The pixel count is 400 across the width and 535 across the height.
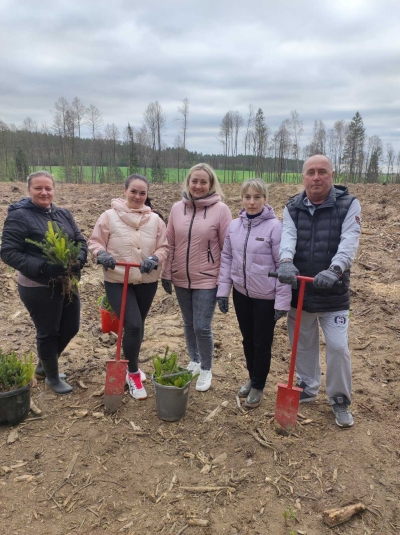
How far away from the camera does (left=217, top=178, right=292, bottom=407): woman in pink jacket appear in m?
3.52

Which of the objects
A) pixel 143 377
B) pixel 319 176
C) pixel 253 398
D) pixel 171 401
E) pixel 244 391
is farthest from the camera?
pixel 143 377

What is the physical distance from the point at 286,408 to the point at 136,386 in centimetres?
154

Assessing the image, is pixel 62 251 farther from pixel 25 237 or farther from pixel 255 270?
pixel 255 270

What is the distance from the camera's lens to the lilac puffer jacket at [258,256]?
3506mm

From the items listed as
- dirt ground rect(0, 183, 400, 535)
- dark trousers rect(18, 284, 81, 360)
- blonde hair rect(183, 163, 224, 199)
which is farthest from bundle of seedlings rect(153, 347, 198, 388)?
blonde hair rect(183, 163, 224, 199)

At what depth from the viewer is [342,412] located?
12.0ft

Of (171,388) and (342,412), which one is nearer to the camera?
(171,388)

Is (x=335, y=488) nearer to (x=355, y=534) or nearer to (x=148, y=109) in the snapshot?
(x=355, y=534)

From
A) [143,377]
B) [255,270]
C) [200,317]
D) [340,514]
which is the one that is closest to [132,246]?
[200,317]

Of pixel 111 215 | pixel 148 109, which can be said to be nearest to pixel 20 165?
pixel 148 109

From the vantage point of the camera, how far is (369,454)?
3.29 m

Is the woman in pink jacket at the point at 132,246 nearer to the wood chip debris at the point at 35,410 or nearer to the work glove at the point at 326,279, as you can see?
Result: the wood chip debris at the point at 35,410

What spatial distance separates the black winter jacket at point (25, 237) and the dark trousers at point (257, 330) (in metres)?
1.90

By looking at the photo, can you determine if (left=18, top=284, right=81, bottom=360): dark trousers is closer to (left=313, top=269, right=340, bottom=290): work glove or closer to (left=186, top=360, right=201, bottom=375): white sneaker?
(left=186, top=360, right=201, bottom=375): white sneaker
